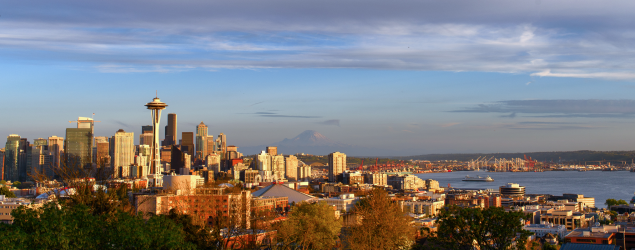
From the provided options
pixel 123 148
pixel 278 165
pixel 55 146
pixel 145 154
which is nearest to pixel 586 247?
pixel 278 165

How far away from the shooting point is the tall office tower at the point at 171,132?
5349 inches

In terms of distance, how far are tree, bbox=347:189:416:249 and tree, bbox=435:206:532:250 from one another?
145 inches

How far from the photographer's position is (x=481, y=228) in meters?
9.62

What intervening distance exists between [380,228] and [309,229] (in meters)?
3.94

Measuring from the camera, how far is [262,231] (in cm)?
1989

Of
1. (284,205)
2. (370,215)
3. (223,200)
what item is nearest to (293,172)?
(284,205)

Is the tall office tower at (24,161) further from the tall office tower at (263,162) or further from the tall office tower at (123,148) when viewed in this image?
the tall office tower at (263,162)

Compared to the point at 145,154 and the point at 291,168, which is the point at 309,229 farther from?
the point at 145,154

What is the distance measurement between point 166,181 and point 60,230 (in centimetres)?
2421

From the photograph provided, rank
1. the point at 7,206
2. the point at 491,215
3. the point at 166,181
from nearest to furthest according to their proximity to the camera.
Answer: the point at 491,215 < the point at 166,181 < the point at 7,206

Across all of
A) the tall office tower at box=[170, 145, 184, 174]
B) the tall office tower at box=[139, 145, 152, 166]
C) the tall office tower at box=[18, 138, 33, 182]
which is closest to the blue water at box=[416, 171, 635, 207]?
the tall office tower at box=[170, 145, 184, 174]

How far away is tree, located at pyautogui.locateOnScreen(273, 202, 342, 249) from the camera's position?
16.5 meters

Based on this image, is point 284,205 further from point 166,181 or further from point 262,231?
point 262,231

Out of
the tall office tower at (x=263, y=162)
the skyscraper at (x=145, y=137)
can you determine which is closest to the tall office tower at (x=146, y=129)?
the skyscraper at (x=145, y=137)
